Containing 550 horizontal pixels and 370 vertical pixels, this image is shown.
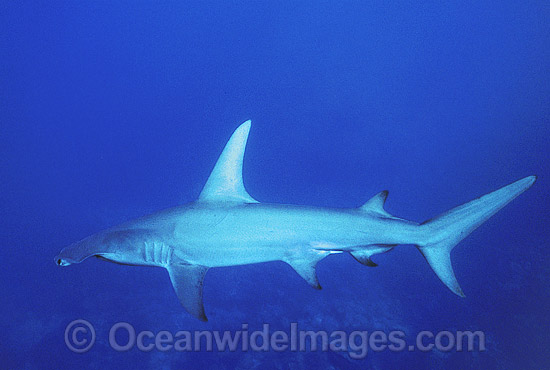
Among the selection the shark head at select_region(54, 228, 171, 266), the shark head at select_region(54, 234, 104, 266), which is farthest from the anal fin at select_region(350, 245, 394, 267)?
the shark head at select_region(54, 234, 104, 266)

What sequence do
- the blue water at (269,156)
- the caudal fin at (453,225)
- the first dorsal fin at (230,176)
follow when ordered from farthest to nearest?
the blue water at (269,156) < the first dorsal fin at (230,176) < the caudal fin at (453,225)

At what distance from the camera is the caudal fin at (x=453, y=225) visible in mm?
2574

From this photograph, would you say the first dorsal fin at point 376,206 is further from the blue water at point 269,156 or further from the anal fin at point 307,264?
the blue water at point 269,156

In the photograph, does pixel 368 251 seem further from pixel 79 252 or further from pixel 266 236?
pixel 79 252

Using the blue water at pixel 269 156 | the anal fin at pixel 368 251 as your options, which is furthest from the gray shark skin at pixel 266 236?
the blue water at pixel 269 156

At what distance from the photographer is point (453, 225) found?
107 inches

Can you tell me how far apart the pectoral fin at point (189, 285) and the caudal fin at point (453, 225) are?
213cm

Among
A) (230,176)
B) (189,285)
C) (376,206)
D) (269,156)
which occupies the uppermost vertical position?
(269,156)

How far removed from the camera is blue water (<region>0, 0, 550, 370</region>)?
901 cm

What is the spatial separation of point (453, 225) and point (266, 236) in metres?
1.73

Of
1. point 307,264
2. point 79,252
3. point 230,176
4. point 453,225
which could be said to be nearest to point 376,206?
point 453,225

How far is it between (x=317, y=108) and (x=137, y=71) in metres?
87.9

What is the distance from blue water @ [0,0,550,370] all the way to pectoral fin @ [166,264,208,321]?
18.3 feet

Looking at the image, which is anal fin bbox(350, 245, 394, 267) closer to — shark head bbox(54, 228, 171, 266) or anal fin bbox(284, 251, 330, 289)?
anal fin bbox(284, 251, 330, 289)
